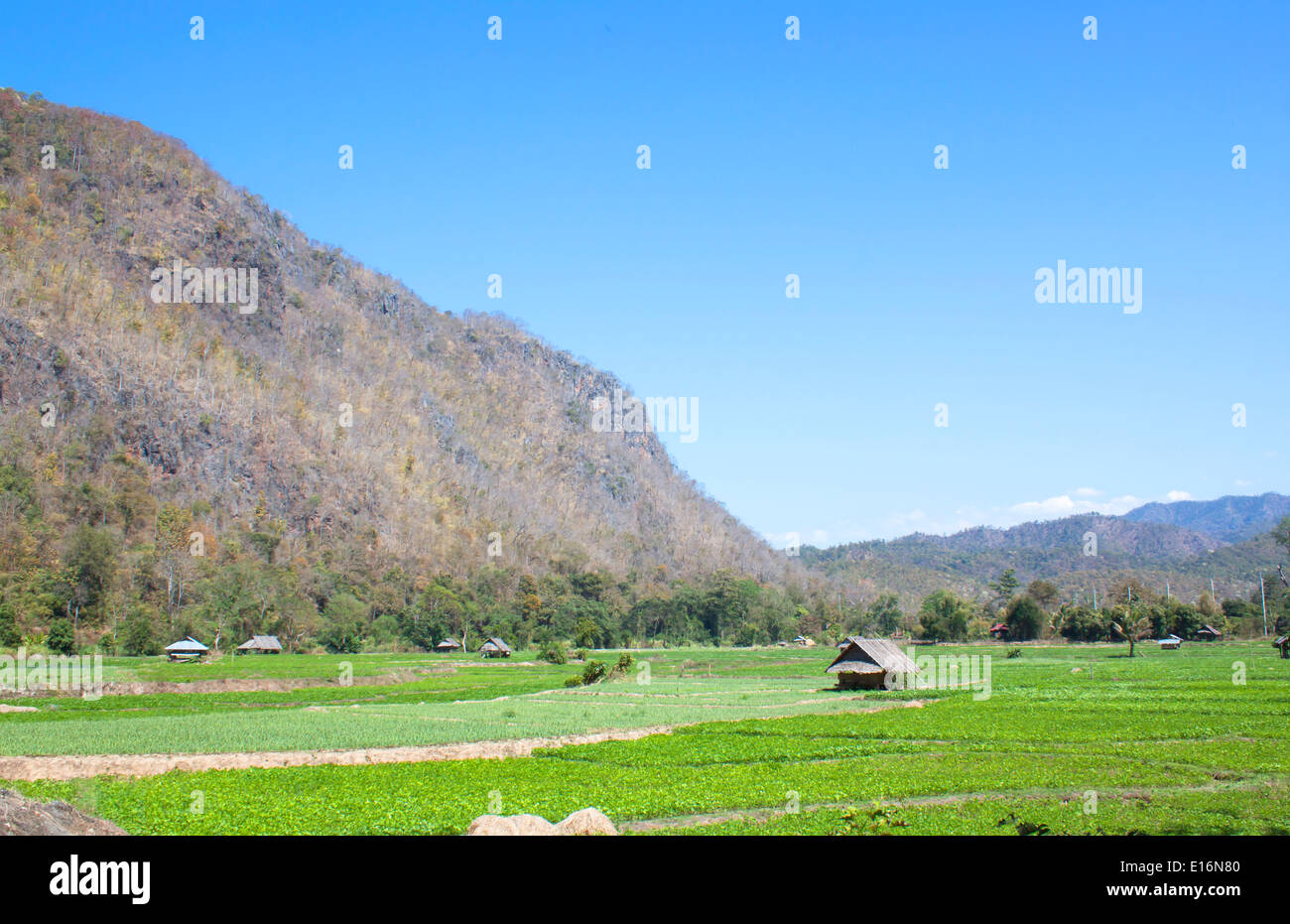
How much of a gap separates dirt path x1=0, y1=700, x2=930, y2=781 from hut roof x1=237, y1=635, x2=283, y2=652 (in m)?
65.2

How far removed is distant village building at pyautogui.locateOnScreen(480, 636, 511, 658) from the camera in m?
92.4

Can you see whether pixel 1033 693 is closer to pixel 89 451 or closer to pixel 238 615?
pixel 238 615

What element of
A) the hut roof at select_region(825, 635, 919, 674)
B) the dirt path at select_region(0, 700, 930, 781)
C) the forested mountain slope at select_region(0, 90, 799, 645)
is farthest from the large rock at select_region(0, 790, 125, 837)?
the forested mountain slope at select_region(0, 90, 799, 645)

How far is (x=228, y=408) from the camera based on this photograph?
124 metres

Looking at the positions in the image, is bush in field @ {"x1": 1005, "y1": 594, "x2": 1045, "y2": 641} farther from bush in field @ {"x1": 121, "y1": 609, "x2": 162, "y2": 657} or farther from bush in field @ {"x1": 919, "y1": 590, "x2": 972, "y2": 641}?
bush in field @ {"x1": 121, "y1": 609, "x2": 162, "y2": 657}

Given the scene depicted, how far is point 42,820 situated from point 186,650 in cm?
7027

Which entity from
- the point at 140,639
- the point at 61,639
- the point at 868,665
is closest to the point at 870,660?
the point at 868,665

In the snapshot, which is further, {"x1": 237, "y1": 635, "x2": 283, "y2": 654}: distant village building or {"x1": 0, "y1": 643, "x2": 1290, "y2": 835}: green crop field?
{"x1": 237, "y1": 635, "x2": 283, "y2": 654}: distant village building

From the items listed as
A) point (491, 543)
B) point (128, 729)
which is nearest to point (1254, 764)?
point (128, 729)

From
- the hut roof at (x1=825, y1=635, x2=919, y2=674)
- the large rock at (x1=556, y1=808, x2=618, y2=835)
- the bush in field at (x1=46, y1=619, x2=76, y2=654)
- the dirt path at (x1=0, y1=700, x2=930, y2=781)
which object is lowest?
the bush in field at (x1=46, y1=619, x2=76, y2=654)

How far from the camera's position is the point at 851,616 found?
424 feet

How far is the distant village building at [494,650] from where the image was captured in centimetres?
9238
